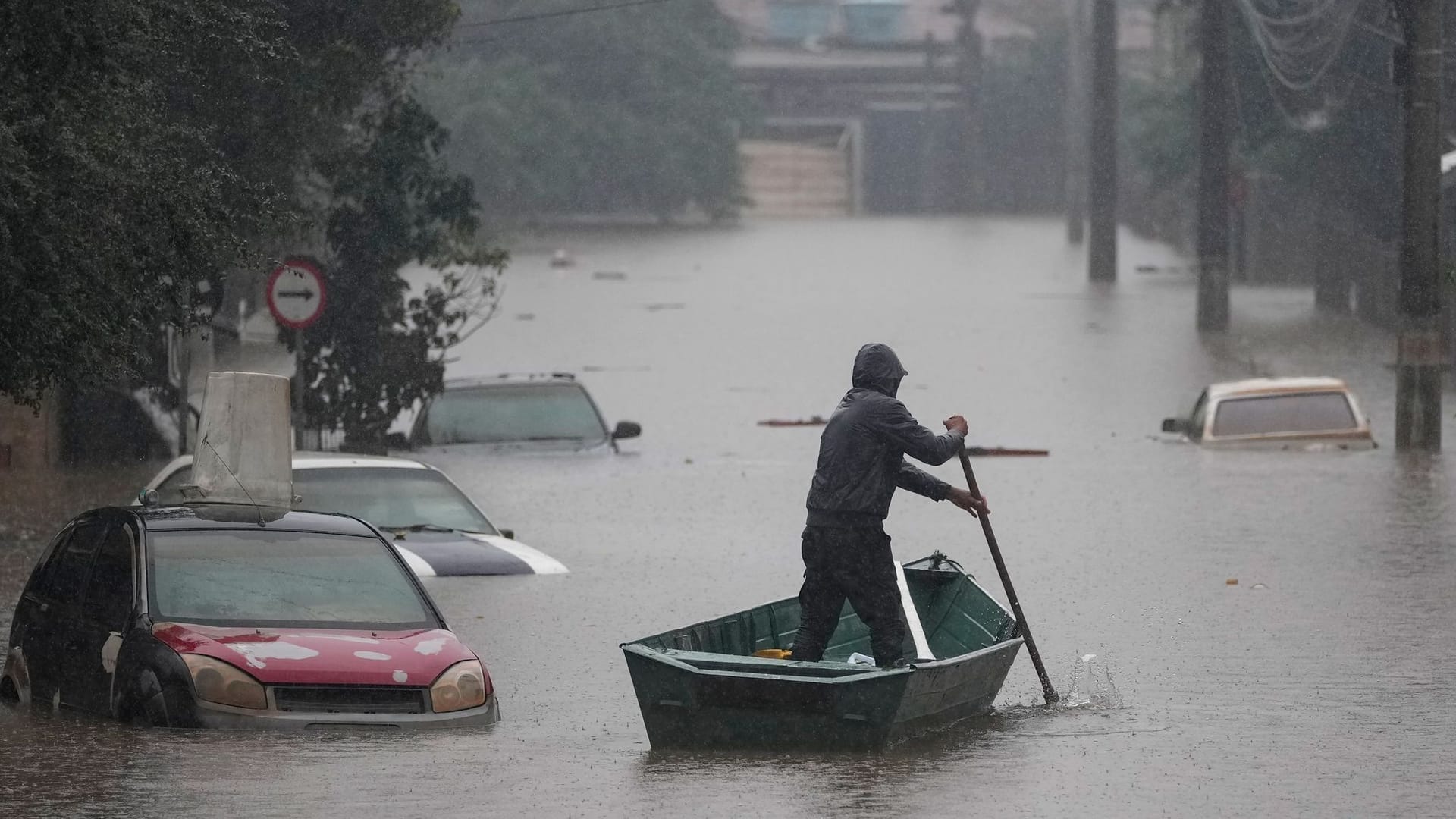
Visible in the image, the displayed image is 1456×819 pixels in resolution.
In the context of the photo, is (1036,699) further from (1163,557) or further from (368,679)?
(1163,557)

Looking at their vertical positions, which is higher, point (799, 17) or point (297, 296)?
point (799, 17)

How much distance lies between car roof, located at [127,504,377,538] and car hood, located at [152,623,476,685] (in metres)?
0.82

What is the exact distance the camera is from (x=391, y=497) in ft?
51.4

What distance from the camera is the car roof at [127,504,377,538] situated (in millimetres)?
10859

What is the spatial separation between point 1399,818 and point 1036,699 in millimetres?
3318

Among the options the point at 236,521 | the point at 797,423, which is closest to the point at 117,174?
the point at 236,521

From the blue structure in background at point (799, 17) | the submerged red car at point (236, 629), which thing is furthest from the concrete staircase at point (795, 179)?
the submerged red car at point (236, 629)

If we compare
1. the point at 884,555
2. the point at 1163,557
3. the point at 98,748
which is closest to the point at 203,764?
the point at 98,748

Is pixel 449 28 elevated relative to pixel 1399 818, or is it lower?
elevated

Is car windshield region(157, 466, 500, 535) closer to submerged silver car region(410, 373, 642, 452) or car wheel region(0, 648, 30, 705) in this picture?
car wheel region(0, 648, 30, 705)

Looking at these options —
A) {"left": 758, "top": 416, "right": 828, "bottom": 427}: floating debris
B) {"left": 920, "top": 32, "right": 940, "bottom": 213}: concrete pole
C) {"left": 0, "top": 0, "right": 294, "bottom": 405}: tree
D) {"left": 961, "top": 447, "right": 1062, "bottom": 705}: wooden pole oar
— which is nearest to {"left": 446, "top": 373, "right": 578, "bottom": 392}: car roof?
{"left": 758, "top": 416, "right": 828, "bottom": 427}: floating debris

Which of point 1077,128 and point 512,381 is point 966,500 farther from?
point 1077,128

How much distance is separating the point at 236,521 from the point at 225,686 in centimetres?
134

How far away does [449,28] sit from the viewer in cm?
2223
